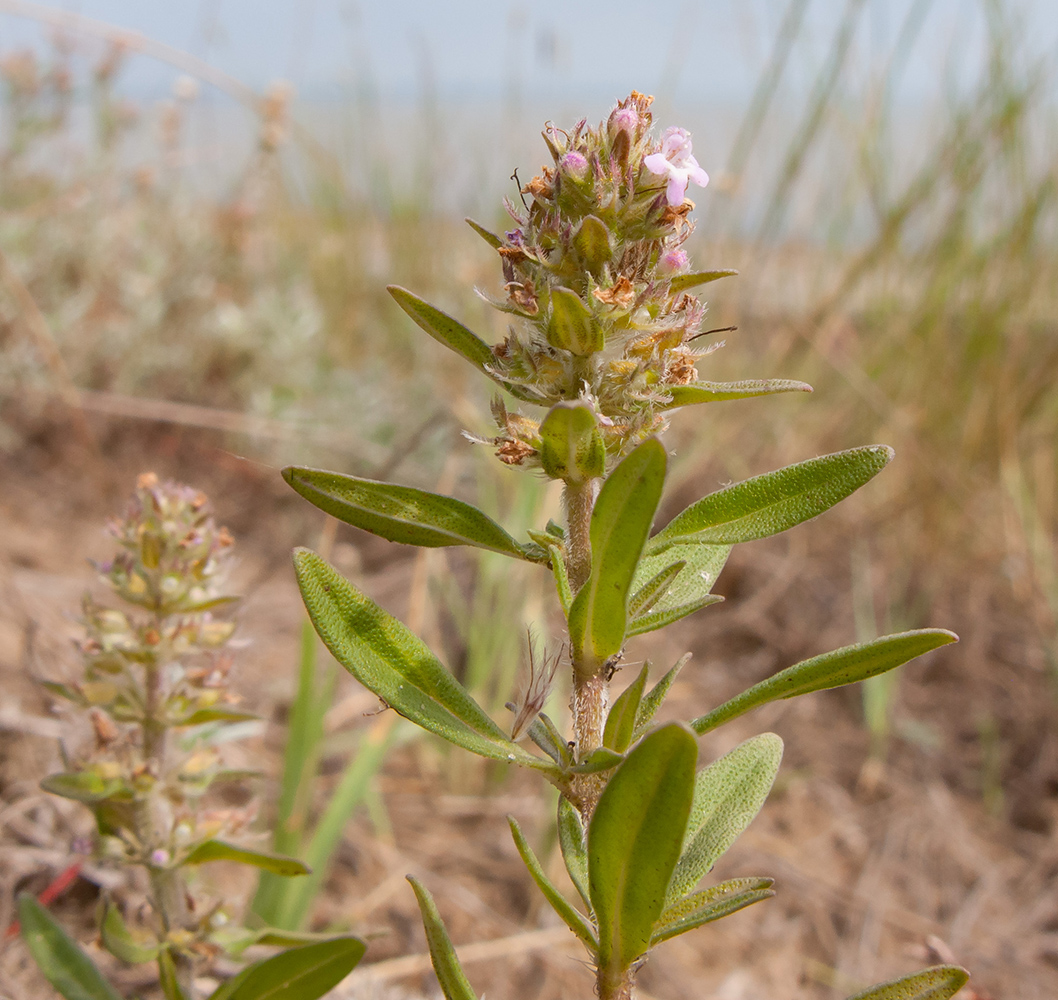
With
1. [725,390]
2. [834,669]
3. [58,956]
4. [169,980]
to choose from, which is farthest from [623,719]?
[58,956]

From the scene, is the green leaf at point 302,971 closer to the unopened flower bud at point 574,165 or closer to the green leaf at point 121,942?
the green leaf at point 121,942

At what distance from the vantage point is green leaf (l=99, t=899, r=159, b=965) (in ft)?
3.31

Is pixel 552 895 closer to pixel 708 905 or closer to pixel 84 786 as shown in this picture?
pixel 708 905

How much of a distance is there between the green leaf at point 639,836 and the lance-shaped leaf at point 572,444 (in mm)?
239

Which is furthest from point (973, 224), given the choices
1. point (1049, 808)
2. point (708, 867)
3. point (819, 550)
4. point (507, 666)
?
point (708, 867)

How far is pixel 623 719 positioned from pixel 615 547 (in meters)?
0.17

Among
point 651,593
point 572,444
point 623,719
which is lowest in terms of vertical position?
point 623,719

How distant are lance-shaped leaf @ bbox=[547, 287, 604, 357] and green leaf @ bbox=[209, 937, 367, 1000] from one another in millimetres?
581

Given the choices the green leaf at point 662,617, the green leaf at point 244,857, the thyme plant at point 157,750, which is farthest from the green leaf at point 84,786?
the green leaf at point 662,617

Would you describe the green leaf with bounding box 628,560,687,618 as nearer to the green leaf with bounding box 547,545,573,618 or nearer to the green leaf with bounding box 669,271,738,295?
the green leaf with bounding box 547,545,573,618

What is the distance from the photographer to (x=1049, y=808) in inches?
99.2

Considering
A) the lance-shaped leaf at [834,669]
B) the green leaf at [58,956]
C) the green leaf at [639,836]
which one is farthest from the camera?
the green leaf at [58,956]

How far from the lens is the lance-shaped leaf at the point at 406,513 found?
2.77ft

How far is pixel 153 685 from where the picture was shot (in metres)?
1.10
